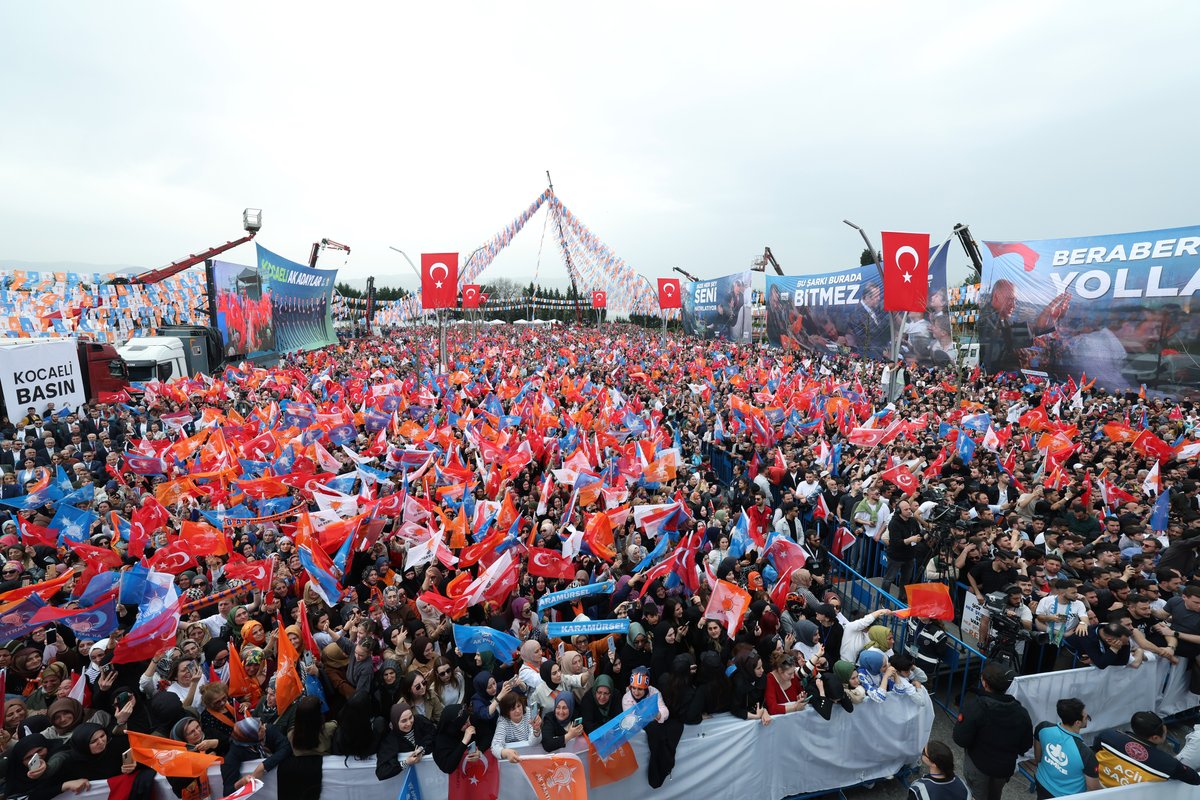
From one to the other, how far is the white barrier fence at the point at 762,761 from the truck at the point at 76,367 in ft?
54.6

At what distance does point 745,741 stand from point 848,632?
1.60 m

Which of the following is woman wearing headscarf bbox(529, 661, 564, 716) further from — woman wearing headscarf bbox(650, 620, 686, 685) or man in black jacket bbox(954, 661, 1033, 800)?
man in black jacket bbox(954, 661, 1033, 800)

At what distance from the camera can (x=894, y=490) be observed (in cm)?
1058

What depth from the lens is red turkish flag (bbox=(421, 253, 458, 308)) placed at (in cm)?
Answer: 2147

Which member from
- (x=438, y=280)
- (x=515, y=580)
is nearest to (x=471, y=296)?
(x=438, y=280)

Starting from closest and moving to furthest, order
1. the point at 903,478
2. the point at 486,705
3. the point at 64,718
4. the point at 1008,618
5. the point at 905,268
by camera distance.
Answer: the point at 64,718 < the point at 486,705 < the point at 1008,618 < the point at 903,478 < the point at 905,268

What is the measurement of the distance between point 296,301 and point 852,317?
3612 centimetres

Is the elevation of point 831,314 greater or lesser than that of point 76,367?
greater

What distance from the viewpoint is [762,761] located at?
16.6 feet

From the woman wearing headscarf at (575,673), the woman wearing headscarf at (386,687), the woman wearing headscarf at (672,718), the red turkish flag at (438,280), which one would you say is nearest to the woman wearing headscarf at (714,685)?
the woman wearing headscarf at (672,718)

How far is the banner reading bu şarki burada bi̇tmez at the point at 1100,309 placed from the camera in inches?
800

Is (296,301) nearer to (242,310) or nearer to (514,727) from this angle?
(242,310)

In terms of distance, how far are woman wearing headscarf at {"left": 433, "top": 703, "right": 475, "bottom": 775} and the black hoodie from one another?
12.8 ft

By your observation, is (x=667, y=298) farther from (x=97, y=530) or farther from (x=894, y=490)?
(x=97, y=530)
